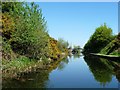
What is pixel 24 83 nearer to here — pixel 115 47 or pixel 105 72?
pixel 105 72

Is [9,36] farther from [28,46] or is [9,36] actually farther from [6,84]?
[6,84]

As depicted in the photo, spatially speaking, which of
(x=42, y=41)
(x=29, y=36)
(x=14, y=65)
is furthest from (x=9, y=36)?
(x=14, y=65)

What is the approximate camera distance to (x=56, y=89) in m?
16.7

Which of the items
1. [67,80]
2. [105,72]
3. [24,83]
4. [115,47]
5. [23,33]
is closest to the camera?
[24,83]

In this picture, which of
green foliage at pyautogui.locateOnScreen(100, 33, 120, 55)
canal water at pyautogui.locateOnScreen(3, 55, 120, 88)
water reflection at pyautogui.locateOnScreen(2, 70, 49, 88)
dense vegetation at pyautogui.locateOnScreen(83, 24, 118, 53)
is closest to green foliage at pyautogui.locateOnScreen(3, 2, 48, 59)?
canal water at pyautogui.locateOnScreen(3, 55, 120, 88)

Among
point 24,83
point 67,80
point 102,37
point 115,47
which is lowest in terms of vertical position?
point 67,80

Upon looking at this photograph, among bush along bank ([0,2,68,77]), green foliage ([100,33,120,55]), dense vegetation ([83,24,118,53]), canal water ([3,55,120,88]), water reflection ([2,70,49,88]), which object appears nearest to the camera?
water reflection ([2,70,49,88])

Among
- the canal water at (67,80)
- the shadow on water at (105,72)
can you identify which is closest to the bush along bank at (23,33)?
the canal water at (67,80)

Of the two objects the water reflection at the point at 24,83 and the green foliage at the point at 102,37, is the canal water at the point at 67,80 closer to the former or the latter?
the water reflection at the point at 24,83

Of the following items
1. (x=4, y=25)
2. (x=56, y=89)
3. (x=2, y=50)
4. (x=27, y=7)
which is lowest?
(x=56, y=89)

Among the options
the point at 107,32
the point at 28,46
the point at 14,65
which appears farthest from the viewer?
the point at 107,32

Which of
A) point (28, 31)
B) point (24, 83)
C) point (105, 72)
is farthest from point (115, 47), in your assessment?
point (24, 83)

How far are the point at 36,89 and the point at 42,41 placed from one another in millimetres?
22763

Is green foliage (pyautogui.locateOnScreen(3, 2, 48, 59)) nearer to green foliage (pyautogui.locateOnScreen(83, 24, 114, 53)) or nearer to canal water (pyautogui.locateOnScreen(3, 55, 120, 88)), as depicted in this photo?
canal water (pyautogui.locateOnScreen(3, 55, 120, 88))
